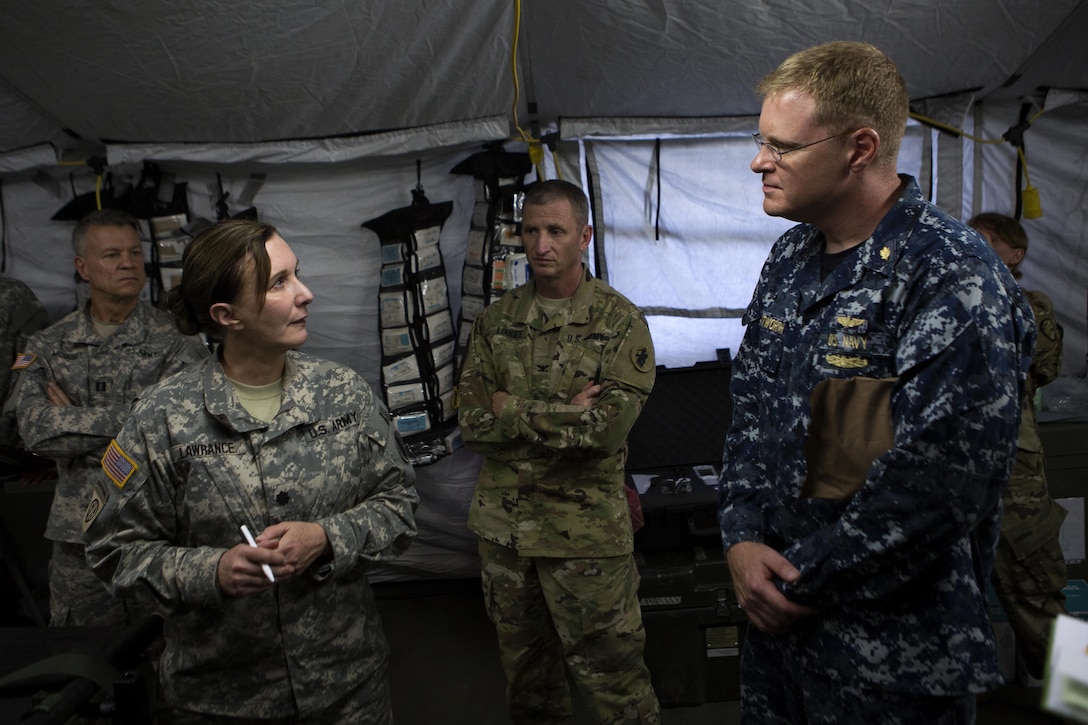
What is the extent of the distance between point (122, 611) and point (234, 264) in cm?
172

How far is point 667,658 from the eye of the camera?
2832 mm

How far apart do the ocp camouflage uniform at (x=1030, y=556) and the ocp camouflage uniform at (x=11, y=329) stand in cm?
403

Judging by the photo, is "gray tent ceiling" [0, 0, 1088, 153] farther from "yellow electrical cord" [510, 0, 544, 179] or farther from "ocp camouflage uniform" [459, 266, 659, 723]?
"ocp camouflage uniform" [459, 266, 659, 723]

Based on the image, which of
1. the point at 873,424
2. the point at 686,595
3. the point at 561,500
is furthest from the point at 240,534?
the point at 686,595

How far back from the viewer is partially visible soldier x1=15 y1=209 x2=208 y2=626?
2.54 m

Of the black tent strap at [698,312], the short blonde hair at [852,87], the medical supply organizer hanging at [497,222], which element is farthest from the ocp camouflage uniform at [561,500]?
the short blonde hair at [852,87]

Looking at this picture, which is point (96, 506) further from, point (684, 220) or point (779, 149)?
point (684, 220)

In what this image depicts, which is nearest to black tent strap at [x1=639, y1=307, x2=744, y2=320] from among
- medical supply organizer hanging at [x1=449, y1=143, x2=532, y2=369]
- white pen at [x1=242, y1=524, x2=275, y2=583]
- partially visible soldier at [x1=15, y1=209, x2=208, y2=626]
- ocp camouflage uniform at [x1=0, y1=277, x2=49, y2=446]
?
medical supply organizer hanging at [x1=449, y1=143, x2=532, y2=369]

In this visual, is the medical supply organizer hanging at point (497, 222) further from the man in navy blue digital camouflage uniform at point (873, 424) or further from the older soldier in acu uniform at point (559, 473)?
the man in navy blue digital camouflage uniform at point (873, 424)

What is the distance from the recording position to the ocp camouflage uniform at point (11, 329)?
3178 millimetres

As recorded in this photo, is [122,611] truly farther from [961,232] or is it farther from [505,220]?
[961,232]

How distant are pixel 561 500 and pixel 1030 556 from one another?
1.83 m

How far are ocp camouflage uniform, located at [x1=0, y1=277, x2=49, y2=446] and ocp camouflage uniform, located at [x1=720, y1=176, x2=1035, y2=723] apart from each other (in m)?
3.21

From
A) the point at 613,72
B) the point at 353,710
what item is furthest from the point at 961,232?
the point at 613,72
